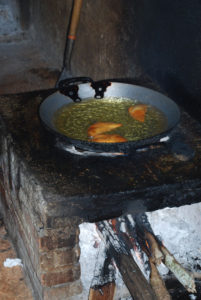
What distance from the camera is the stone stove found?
186cm

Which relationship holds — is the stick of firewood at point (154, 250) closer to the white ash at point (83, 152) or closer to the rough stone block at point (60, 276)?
the rough stone block at point (60, 276)

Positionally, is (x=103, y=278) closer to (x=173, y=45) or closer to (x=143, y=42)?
(x=173, y=45)

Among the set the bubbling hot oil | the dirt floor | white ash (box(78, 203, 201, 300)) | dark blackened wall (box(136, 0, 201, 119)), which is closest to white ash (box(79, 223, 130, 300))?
white ash (box(78, 203, 201, 300))

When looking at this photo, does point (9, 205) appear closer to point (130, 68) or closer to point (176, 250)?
point (176, 250)

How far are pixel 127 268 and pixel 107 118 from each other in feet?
2.86

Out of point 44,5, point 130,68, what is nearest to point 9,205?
point 130,68

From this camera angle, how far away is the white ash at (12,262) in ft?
9.11

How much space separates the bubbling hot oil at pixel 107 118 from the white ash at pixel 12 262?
1.16 meters

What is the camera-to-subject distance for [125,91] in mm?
2572

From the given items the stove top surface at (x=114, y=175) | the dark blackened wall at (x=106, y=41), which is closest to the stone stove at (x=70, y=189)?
the stove top surface at (x=114, y=175)

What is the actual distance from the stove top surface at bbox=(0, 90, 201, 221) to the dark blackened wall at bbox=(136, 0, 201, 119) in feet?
1.79

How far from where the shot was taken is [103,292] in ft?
7.06

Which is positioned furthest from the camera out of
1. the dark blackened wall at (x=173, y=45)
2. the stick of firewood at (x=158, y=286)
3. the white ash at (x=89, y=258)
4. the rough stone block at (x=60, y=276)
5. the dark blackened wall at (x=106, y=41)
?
the dark blackened wall at (x=106, y=41)

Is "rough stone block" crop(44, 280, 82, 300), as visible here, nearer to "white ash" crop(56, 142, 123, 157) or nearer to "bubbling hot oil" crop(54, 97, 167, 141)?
"white ash" crop(56, 142, 123, 157)
